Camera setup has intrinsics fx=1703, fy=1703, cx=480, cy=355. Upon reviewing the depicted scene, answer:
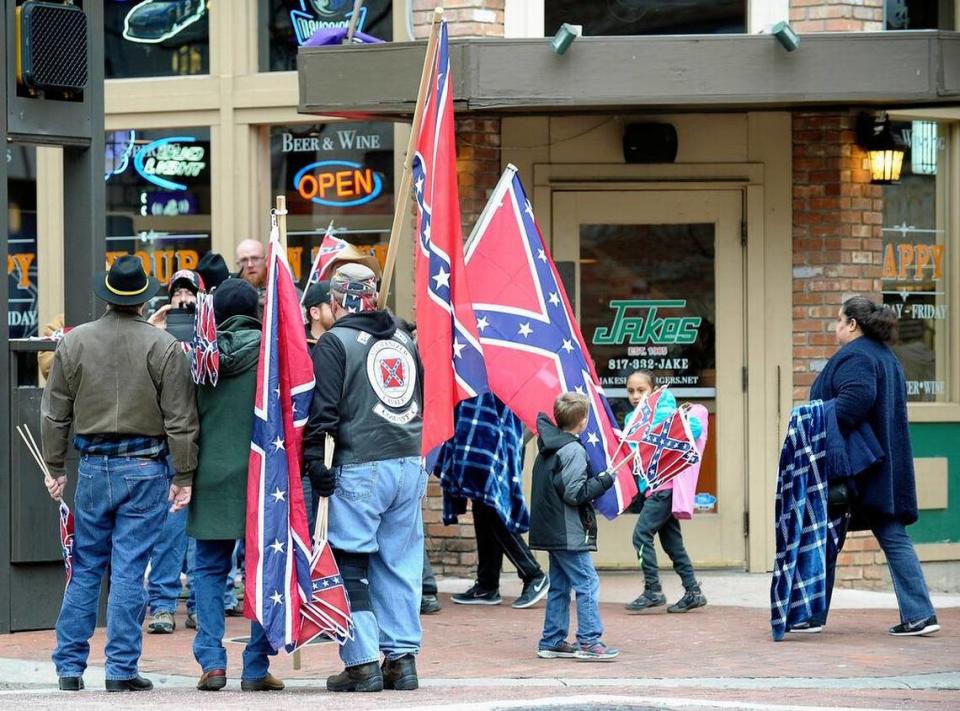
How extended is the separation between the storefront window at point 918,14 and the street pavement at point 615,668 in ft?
12.8

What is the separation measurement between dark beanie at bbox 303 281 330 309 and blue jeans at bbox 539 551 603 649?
66.4 inches

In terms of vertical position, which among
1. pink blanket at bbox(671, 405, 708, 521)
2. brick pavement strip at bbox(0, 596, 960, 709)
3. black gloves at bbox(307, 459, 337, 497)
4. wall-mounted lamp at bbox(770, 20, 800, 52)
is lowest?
brick pavement strip at bbox(0, 596, 960, 709)

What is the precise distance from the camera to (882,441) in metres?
8.92

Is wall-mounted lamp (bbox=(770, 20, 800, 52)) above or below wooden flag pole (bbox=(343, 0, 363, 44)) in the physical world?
below

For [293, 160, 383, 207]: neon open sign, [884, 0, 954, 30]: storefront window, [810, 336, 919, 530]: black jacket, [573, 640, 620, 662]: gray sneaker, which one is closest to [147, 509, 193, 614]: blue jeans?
[573, 640, 620, 662]: gray sneaker

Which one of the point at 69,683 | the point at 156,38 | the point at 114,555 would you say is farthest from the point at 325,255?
the point at 156,38

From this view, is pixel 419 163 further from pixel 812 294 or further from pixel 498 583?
pixel 812 294

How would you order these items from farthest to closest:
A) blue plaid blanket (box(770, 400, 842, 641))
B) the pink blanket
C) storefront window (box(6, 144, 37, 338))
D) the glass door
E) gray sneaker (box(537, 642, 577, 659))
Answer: storefront window (box(6, 144, 37, 338))
the glass door
the pink blanket
blue plaid blanket (box(770, 400, 842, 641))
gray sneaker (box(537, 642, 577, 659))

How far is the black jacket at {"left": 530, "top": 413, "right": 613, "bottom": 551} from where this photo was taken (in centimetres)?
811

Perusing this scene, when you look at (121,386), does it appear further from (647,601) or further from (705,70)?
(705,70)

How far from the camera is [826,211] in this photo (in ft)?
36.4

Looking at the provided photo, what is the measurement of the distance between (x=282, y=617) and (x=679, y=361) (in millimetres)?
4820

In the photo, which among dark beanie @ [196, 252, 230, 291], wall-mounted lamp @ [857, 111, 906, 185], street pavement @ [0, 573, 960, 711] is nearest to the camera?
street pavement @ [0, 573, 960, 711]

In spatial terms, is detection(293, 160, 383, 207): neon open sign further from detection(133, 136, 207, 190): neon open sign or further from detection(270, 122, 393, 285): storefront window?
detection(133, 136, 207, 190): neon open sign
